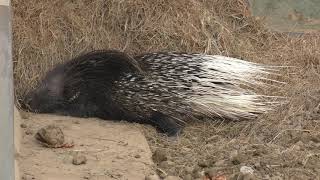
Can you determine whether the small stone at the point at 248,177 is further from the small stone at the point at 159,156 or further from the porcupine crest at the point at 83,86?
the porcupine crest at the point at 83,86

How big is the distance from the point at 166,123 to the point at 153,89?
249 millimetres

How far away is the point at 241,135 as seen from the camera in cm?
397

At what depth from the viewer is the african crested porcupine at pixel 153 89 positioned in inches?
164

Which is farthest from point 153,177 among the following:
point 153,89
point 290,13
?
point 290,13

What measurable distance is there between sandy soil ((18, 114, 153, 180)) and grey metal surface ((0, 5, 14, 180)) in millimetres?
707

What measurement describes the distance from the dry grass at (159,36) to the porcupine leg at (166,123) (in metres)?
0.11

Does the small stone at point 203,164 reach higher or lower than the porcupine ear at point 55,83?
lower

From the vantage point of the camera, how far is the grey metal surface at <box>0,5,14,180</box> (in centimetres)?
218

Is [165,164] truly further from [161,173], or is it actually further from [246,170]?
[246,170]

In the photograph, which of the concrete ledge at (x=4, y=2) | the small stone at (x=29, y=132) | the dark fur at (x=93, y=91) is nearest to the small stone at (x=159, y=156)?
the dark fur at (x=93, y=91)

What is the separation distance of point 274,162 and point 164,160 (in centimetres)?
61

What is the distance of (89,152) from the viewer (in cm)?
346

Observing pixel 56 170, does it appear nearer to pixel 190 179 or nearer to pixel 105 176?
pixel 105 176

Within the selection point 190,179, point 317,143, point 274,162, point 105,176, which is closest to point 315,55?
point 317,143
